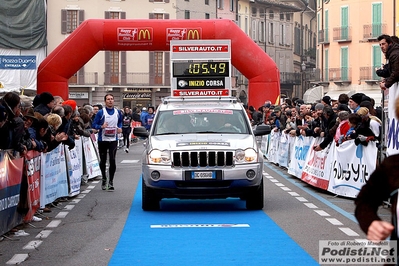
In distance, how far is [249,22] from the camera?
98.4 meters

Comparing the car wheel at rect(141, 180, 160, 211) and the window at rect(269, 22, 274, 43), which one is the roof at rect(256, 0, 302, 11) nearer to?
the window at rect(269, 22, 274, 43)

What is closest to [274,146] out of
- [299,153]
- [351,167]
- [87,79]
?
[299,153]

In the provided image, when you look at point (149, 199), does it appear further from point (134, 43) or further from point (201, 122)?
point (134, 43)

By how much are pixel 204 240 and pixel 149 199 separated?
3917mm

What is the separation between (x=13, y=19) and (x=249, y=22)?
37894mm

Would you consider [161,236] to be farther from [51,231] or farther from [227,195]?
[227,195]

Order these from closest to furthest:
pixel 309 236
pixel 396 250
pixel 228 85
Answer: pixel 396 250 → pixel 309 236 → pixel 228 85

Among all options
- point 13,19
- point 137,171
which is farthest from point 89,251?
point 13,19

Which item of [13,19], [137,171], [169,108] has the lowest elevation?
[137,171]

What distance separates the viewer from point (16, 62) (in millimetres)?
29031

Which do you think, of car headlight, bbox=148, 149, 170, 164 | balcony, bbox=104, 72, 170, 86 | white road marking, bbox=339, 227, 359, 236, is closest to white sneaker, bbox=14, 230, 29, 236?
car headlight, bbox=148, 149, 170, 164

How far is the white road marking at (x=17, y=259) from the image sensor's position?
10133 mm

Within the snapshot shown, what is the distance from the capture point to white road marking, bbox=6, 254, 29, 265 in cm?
1013

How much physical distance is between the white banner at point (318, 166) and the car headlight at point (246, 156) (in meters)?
4.48
